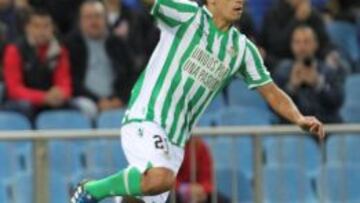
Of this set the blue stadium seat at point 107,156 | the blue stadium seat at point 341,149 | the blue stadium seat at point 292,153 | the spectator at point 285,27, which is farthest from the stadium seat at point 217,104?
the blue stadium seat at point 107,156

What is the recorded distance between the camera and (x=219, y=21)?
36.2 feet

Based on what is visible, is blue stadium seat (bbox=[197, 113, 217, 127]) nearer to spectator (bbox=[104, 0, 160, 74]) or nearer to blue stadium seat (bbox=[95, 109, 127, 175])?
spectator (bbox=[104, 0, 160, 74])

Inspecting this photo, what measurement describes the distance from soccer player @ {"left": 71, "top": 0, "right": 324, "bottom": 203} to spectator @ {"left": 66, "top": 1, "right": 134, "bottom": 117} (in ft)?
14.0

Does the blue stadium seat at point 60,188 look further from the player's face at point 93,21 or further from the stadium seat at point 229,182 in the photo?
the player's face at point 93,21

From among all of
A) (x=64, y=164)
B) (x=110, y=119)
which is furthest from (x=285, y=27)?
(x=64, y=164)

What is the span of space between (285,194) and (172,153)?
1755 millimetres

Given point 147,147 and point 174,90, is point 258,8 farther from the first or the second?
point 147,147

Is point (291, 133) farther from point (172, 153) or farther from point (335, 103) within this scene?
point (335, 103)

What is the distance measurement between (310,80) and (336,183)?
118 inches

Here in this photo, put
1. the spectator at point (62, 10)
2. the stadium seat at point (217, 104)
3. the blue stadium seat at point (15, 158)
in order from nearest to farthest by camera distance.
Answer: the blue stadium seat at point (15, 158) → the stadium seat at point (217, 104) → the spectator at point (62, 10)

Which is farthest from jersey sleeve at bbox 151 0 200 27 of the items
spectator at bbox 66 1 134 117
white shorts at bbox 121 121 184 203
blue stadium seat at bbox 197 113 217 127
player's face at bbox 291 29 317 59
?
player's face at bbox 291 29 317 59

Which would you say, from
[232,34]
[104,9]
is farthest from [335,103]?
[232,34]

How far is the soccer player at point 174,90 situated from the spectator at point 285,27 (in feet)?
16.5

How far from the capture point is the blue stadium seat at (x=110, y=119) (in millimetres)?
14039
